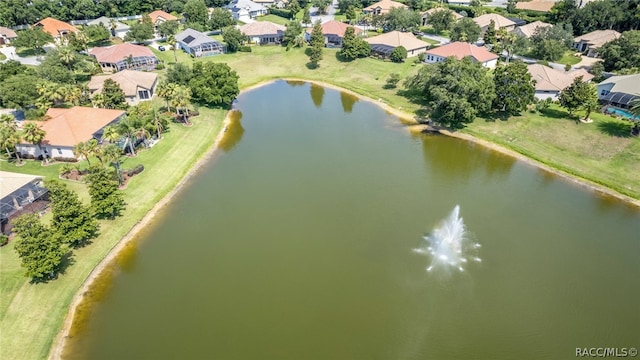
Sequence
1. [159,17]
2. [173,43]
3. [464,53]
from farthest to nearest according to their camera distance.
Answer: [159,17], [173,43], [464,53]

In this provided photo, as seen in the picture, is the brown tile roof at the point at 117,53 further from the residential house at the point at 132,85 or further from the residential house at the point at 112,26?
the residential house at the point at 112,26

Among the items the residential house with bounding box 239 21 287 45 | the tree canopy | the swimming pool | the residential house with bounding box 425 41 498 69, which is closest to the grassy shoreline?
the tree canopy

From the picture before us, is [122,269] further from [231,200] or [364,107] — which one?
[364,107]

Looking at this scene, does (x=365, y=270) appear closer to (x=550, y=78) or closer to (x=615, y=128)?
(x=615, y=128)

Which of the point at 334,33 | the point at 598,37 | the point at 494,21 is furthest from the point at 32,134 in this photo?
the point at 598,37

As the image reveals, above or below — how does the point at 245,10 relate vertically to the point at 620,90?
above

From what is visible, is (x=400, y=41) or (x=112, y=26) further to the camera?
(x=112, y=26)

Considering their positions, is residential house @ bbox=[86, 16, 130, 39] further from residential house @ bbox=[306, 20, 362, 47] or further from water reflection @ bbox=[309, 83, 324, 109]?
water reflection @ bbox=[309, 83, 324, 109]
